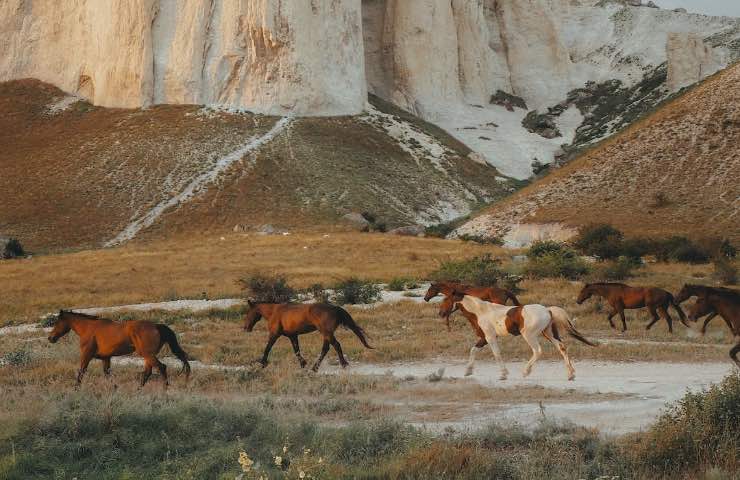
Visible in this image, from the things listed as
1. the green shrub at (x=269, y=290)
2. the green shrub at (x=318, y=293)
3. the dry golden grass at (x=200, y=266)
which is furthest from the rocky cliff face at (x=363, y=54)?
the green shrub at (x=269, y=290)

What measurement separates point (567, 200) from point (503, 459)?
37.9 metres

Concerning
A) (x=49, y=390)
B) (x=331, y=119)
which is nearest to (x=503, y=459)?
(x=49, y=390)

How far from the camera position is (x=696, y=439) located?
7.20 meters

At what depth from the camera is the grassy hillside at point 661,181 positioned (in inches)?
1533

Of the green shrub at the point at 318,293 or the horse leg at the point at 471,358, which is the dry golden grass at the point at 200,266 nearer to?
the green shrub at the point at 318,293

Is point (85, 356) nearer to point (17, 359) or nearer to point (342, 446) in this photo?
point (17, 359)

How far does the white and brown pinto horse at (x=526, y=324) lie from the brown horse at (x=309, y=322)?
1.80 meters

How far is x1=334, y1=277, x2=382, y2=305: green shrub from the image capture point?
22.4 meters

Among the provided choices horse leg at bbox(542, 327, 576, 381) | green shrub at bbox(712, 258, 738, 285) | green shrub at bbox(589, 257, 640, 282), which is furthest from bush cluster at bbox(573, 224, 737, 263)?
horse leg at bbox(542, 327, 576, 381)

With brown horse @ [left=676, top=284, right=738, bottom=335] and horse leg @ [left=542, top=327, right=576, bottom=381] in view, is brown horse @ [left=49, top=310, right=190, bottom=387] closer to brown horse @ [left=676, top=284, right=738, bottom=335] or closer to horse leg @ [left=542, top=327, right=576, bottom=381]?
horse leg @ [left=542, top=327, right=576, bottom=381]

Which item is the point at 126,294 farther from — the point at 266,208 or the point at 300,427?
the point at 266,208

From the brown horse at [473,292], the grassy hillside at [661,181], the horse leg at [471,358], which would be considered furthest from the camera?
the grassy hillside at [661,181]

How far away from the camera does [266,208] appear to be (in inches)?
2122

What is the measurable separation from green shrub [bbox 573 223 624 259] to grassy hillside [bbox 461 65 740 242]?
3.48 meters
